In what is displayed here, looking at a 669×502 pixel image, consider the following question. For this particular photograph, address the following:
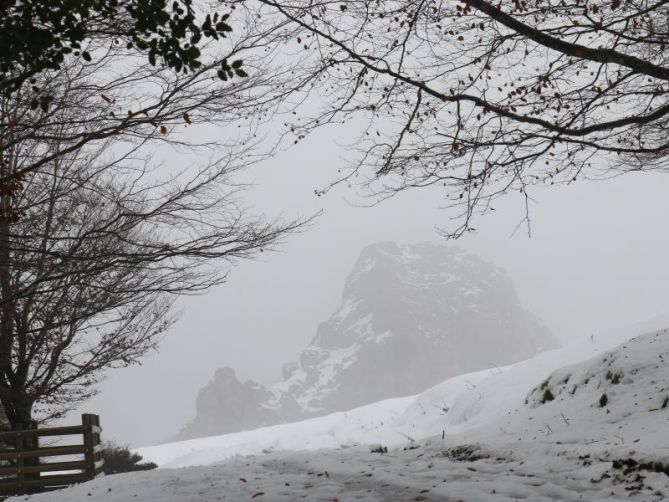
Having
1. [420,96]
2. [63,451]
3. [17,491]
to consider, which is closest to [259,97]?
[420,96]

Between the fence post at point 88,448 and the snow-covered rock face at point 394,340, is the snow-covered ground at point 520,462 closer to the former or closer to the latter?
the fence post at point 88,448

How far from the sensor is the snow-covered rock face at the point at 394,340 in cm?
12119

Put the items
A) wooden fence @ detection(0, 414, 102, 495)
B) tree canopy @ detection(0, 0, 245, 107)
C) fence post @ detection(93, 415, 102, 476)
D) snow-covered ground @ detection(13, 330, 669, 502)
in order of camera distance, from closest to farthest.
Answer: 1. tree canopy @ detection(0, 0, 245, 107)
2. snow-covered ground @ detection(13, 330, 669, 502)
3. wooden fence @ detection(0, 414, 102, 495)
4. fence post @ detection(93, 415, 102, 476)

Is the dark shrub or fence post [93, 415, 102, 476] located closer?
fence post [93, 415, 102, 476]

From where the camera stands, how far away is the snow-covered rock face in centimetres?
12119

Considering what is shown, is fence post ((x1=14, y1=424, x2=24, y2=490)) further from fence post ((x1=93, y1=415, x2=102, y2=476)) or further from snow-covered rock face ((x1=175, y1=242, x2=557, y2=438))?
snow-covered rock face ((x1=175, y1=242, x2=557, y2=438))

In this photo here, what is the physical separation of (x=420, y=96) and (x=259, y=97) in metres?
2.02

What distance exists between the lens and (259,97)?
22.1 feet

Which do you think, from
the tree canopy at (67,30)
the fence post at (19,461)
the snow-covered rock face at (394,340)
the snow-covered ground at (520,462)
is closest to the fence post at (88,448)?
the fence post at (19,461)

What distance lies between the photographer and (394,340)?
12900 cm

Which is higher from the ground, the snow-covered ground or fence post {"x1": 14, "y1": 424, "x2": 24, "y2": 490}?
fence post {"x1": 14, "y1": 424, "x2": 24, "y2": 490}

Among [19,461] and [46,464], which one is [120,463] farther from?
[46,464]

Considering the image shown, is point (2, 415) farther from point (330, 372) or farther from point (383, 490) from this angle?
point (330, 372)

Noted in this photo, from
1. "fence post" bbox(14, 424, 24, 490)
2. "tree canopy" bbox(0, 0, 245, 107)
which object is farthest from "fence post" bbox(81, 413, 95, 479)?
"tree canopy" bbox(0, 0, 245, 107)
